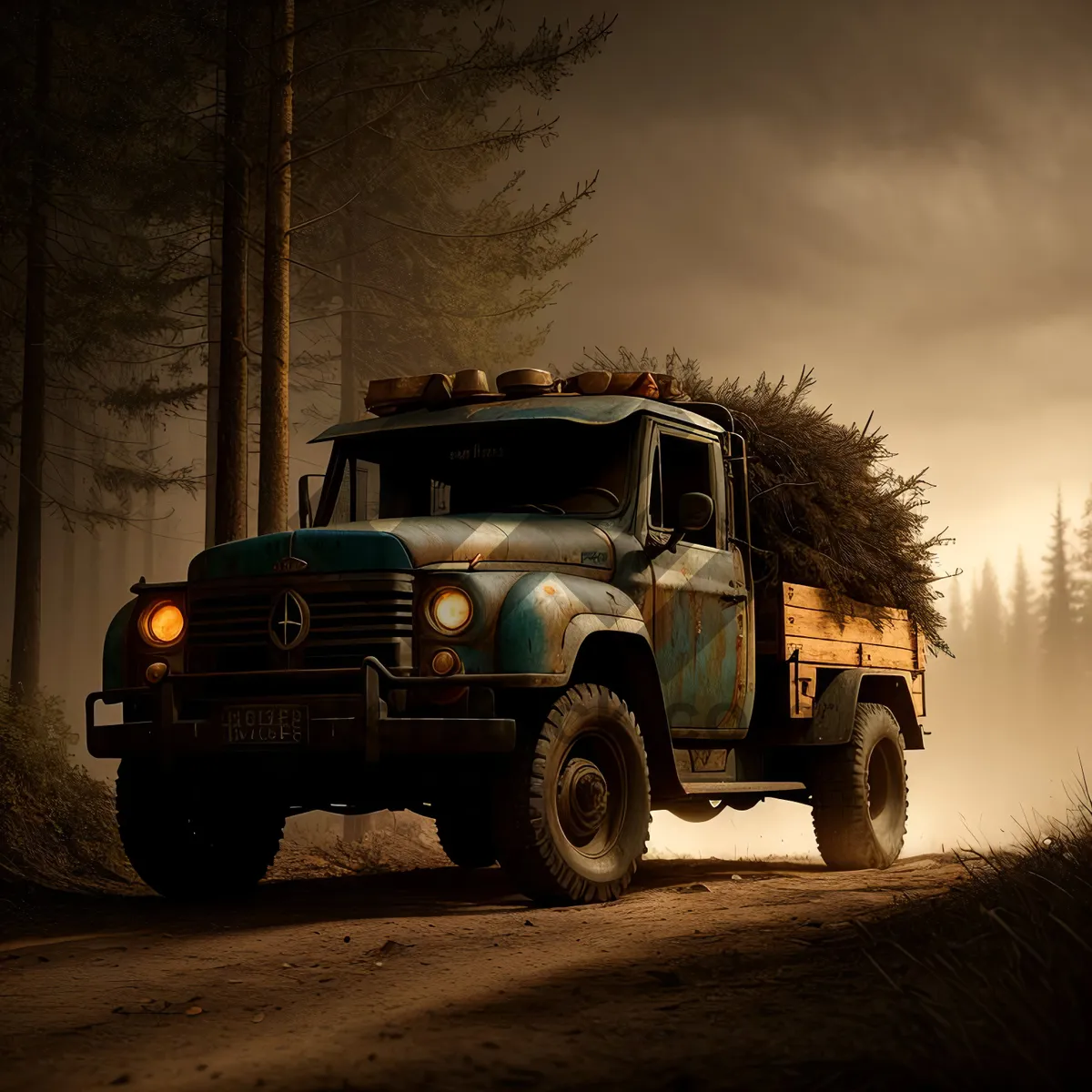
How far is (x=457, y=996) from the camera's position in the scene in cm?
469

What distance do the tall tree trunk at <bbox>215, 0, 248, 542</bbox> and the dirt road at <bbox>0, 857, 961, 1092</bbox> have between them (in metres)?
7.19

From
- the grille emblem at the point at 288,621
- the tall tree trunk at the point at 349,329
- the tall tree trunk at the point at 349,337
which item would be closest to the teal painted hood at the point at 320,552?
the grille emblem at the point at 288,621

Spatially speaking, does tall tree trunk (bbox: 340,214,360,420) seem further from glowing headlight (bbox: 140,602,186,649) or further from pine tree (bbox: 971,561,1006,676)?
pine tree (bbox: 971,561,1006,676)

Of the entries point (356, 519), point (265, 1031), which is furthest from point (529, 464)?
point (265, 1031)

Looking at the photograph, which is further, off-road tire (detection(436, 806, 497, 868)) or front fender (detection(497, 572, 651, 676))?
off-road tire (detection(436, 806, 497, 868))

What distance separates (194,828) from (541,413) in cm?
314

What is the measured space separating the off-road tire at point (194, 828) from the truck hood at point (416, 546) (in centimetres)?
116

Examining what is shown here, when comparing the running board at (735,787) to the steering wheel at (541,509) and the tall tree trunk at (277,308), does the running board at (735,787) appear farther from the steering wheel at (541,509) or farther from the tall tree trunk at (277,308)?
the tall tree trunk at (277,308)

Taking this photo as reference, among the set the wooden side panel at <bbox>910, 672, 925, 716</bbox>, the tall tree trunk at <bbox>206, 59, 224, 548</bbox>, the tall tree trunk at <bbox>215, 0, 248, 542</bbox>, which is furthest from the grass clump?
the tall tree trunk at <bbox>206, 59, 224, 548</bbox>

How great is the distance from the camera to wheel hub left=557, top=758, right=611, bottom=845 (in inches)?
282

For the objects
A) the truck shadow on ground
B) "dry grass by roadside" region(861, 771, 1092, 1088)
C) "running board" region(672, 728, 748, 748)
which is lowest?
the truck shadow on ground

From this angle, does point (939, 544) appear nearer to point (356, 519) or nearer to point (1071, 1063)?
point (356, 519)

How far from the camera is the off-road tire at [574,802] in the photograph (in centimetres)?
683

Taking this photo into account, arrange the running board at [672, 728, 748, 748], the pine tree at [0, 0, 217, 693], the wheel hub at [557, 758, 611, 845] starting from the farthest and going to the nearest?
the pine tree at [0, 0, 217, 693], the running board at [672, 728, 748, 748], the wheel hub at [557, 758, 611, 845]
